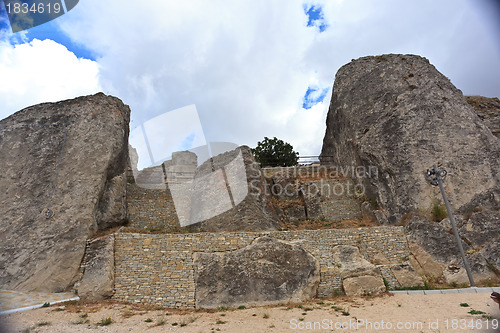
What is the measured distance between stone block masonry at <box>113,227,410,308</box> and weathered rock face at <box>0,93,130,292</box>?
6.99 ft

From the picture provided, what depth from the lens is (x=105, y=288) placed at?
33.1ft

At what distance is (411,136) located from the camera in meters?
15.3

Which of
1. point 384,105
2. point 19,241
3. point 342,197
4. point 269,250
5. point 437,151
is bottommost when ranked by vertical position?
point 269,250

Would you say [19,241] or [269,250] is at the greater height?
Answer: [19,241]

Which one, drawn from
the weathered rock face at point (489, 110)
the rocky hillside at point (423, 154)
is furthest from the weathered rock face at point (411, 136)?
the weathered rock face at point (489, 110)

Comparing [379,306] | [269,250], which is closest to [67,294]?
[269,250]

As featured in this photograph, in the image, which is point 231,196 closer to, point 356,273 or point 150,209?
point 150,209

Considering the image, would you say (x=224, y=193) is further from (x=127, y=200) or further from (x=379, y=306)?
(x=379, y=306)

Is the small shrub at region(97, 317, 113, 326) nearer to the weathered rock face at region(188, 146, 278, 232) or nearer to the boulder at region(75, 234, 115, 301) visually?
the boulder at region(75, 234, 115, 301)

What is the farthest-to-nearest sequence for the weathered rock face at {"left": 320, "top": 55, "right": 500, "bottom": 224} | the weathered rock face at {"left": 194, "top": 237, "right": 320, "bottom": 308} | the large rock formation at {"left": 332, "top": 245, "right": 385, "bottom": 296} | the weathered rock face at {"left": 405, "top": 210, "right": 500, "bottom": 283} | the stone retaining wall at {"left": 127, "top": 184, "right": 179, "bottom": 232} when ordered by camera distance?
the stone retaining wall at {"left": 127, "top": 184, "right": 179, "bottom": 232} < the weathered rock face at {"left": 320, "top": 55, "right": 500, "bottom": 224} < the weathered rock face at {"left": 405, "top": 210, "right": 500, "bottom": 283} < the large rock formation at {"left": 332, "top": 245, "right": 385, "bottom": 296} < the weathered rock face at {"left": 194, "top": 237, "right": 320, "bottom": 308}

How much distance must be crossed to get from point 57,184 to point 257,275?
10102mm

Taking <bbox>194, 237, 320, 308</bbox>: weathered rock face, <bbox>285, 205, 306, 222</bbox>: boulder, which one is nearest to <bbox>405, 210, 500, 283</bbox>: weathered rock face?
<bbox>194, 237, 320, 308</bbox>: weathered rock face

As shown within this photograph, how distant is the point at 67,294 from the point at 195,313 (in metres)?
4.93

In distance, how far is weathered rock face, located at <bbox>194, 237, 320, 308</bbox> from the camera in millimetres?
9945
